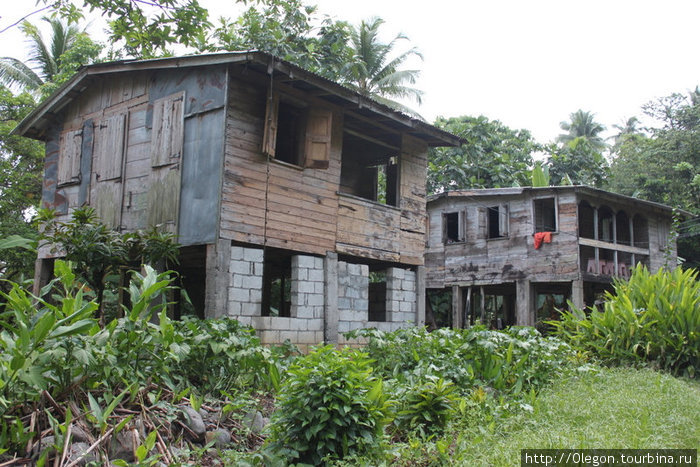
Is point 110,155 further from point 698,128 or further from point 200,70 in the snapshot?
point 698,128

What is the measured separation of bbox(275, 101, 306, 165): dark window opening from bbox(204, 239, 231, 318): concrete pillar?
229 centimetres

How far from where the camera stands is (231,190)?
9.98 meters

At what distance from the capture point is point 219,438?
230 inches

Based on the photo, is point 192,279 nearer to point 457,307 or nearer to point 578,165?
point 457,307

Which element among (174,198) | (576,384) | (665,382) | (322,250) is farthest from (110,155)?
(665,382)

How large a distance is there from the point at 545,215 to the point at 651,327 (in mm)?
10286

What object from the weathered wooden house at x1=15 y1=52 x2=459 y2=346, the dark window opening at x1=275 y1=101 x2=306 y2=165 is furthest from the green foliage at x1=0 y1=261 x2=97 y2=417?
the dark window opening at x1=275 y1=101 x2=306 y2=165

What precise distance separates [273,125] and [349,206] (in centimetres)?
239

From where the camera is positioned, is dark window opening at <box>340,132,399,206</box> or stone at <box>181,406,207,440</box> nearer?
stone at <box>181,406,207,440</box>

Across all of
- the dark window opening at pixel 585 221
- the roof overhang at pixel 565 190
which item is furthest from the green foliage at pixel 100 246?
the dark window opening at pixel 585 221

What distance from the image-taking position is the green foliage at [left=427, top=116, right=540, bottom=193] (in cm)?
2500

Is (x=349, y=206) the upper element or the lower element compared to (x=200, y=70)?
lower

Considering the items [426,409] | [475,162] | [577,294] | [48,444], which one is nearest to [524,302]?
[577,294]

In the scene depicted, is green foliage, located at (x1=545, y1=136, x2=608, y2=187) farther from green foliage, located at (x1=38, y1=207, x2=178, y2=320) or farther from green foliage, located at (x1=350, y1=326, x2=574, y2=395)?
green foliage, located at (x1=38, y1=207, x2=178, y2=320)
